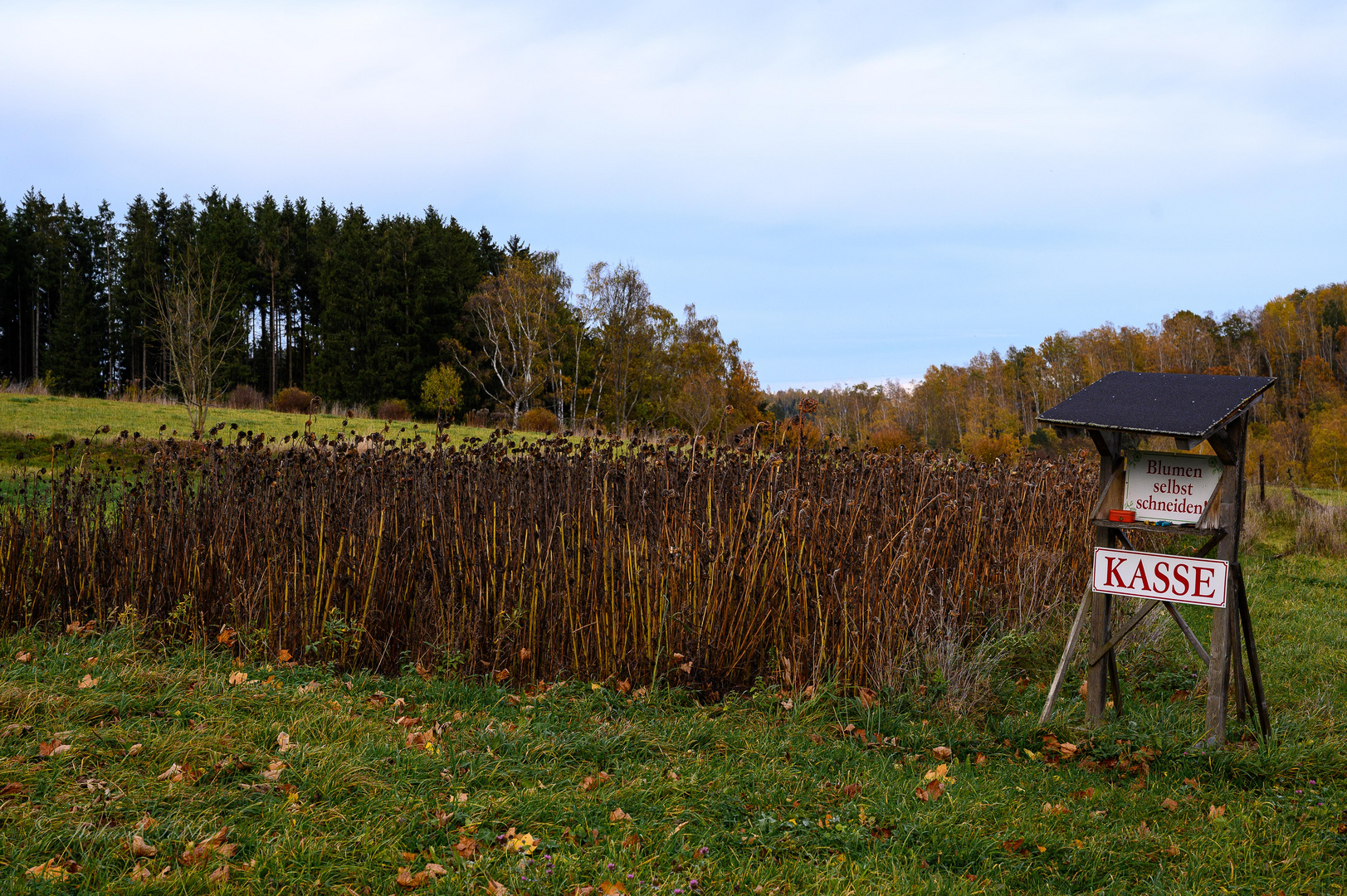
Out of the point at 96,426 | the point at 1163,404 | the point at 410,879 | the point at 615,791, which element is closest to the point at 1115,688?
the point at 1163,404

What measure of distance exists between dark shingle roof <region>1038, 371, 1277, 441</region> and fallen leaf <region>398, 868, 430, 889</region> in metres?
3.37

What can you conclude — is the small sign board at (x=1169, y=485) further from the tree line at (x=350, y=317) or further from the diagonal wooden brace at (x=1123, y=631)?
the tree line at (x=350, y=317)

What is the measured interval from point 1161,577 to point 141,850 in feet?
14.5

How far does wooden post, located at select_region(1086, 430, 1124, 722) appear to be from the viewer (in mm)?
4434

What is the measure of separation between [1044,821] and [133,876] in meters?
3.15

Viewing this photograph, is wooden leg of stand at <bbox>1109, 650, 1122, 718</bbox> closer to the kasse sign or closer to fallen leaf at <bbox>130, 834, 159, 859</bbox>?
the kasse sign

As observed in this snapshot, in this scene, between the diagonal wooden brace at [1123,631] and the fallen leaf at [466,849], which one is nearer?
the fallen leaf at [466,849]

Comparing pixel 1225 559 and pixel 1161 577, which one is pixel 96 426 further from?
pixel 1225 559

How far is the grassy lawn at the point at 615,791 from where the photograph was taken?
2.75m

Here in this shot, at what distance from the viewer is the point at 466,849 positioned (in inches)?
110

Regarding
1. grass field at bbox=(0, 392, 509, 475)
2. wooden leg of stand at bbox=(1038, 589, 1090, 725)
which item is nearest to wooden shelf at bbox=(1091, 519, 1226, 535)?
wooden leg of stand at bbox=(1038, 589, 1090, 725)

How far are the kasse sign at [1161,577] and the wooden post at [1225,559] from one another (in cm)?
8

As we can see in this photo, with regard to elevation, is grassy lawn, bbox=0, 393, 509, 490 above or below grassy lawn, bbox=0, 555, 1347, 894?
above

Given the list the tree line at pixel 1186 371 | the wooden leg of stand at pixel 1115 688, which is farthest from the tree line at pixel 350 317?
the wooden leg of stand at pixel 1115 688
